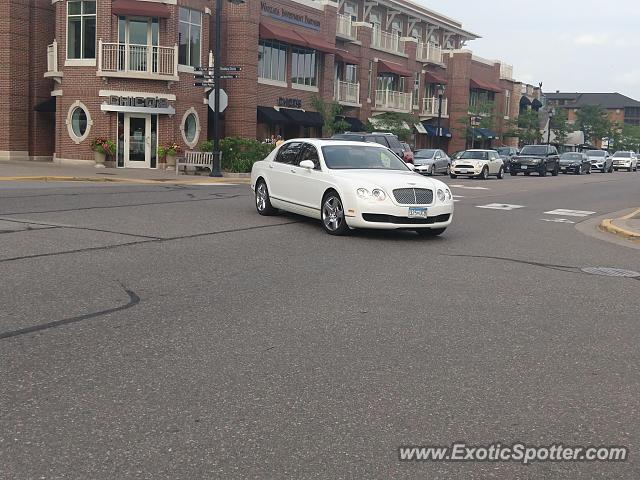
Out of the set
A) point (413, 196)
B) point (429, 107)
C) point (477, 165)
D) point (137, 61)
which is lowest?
point (413, 196)

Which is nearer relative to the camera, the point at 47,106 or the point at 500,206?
the point at 500,206

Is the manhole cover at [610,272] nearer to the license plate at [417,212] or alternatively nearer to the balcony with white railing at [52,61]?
the license plate at [417,212]

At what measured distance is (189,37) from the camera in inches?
1385

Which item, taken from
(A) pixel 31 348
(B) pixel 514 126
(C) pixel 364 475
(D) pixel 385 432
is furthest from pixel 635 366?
(B) pixel 514 126

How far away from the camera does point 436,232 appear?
41.5ft

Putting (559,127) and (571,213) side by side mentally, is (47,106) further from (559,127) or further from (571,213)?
(559,127)

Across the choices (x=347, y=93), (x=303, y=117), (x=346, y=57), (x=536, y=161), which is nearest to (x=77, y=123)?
(x=303, y=117)

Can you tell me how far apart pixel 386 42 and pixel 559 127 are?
3230 cm

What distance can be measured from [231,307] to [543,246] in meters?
6.84

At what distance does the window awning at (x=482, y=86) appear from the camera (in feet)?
211

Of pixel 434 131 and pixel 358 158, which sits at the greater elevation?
pixel 434 131

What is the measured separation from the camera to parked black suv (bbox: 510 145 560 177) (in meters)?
43.6

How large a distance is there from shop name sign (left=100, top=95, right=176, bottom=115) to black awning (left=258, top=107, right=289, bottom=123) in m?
6.09

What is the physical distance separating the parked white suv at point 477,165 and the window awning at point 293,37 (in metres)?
10.0
